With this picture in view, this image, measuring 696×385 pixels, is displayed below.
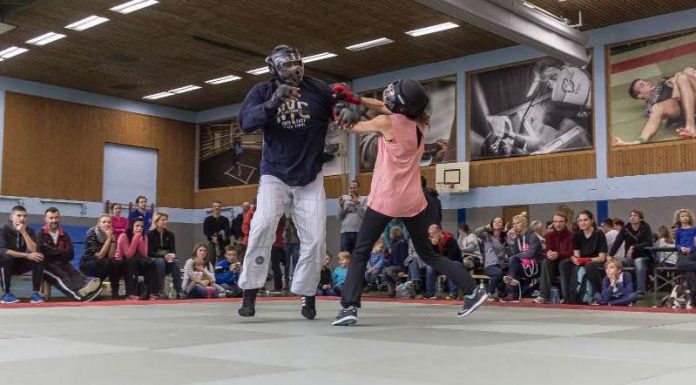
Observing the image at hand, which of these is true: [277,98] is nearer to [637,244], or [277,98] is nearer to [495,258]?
[495,258]

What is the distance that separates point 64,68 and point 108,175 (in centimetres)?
387

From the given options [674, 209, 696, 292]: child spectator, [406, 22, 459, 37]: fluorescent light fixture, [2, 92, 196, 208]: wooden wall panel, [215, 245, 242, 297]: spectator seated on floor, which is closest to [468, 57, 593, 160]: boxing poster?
[406, 22, 459, 37]: fluorescent light fixture

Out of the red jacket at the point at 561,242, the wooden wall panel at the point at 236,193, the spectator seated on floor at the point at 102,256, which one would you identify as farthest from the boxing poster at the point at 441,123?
the spectator seated on floor at the point at 102,256

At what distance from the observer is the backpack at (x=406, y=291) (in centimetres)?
1104

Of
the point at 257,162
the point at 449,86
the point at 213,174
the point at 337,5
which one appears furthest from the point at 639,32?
the point at 213,174

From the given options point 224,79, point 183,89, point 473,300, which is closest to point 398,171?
point 473,300

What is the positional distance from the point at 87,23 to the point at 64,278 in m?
7.45

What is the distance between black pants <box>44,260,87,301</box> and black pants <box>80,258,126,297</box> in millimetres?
522

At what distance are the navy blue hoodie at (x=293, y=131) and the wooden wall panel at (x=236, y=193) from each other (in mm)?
14040

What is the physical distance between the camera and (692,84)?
1359 cm

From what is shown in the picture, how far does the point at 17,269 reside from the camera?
9.08 m

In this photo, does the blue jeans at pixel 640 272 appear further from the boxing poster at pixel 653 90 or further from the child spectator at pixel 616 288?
the boxing poster at pixel 653 90

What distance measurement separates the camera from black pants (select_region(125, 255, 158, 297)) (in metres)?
10.1

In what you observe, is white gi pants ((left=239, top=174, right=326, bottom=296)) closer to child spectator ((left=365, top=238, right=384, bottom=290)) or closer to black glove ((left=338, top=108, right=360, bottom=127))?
black glove ((left=338, top=108, right=360, bottom=127))
